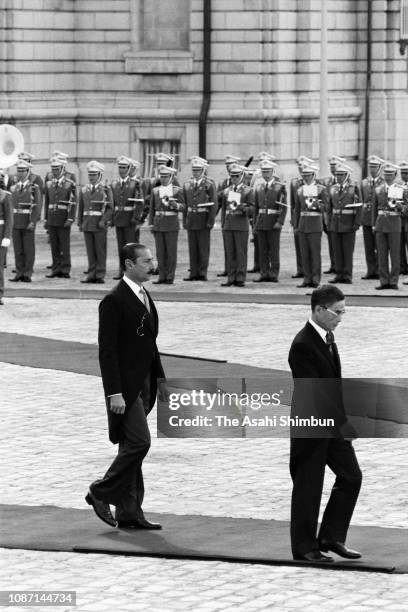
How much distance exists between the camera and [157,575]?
10695mm

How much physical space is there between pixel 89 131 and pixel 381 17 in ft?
19.8

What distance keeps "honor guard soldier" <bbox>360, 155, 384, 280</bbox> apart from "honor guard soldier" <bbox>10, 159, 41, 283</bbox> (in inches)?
170

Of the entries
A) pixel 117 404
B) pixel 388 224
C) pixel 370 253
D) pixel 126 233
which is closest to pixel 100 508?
pixel 117 404

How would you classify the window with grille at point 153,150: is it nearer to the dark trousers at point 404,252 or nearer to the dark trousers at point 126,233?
the dark trousers at point 126,233

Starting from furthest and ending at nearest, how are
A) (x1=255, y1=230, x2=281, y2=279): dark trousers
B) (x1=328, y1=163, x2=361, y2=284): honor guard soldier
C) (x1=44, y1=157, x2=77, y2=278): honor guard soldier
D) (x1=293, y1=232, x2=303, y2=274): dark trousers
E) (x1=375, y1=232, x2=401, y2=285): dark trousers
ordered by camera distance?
(x1=44, y1=157, x2=77, y2=278): honor guard soldier < (x1=293, y1=232, x2=303, y2=274): dark trousers < (x1=255, y1=230, x2=281, y2=279): dark trousers < (x1=328, y1=163, x2=361, y2=284): honor guard soldier < (x1=375, y1=232, x2=401, y2=285): dark trousers

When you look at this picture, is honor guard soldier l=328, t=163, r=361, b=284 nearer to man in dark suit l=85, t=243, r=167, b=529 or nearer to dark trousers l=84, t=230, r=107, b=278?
dark trousers l=84, t=230, r=107, b=278

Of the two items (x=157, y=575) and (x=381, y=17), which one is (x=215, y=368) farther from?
(x=381, y=17)

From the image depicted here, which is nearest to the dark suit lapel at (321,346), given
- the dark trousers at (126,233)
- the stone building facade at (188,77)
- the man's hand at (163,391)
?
the man's hand at (163,391)

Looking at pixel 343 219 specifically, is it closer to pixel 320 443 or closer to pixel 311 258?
pixel 311 258

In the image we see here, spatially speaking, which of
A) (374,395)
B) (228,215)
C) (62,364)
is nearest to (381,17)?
(228,215)

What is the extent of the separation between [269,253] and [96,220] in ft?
7.62

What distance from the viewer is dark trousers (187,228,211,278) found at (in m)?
27.1

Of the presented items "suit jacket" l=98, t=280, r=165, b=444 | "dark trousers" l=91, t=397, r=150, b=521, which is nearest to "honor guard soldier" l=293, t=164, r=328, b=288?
"suit jacket" l=98, t=280, r=165, b=444

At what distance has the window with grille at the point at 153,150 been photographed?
122ft
